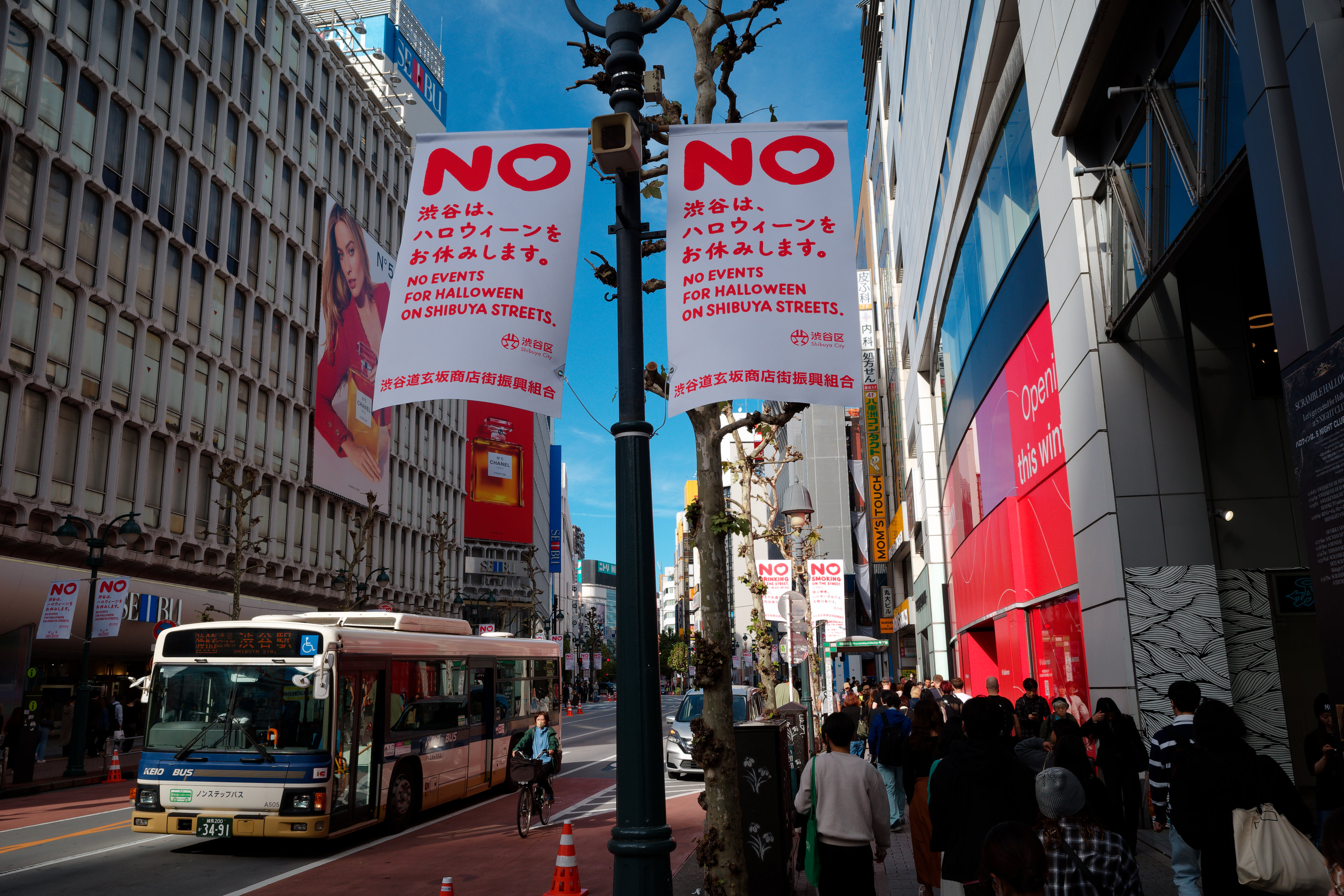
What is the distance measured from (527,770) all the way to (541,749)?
0.63 meters

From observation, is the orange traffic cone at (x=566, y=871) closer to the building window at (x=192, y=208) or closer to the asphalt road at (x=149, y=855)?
the asphalt road at (x=149, y=855)

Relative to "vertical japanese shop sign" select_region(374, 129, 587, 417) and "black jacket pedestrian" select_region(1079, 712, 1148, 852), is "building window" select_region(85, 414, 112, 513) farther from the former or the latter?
"black jacket pedestrian" select_region(1079, 712, 1148, 852)

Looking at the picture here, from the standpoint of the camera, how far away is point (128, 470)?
33.0m

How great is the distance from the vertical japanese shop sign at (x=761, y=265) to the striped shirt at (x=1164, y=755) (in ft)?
12.8

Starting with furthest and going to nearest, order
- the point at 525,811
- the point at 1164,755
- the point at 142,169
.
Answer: the point at 142,169
the point at 525,811
the point at 1164,755

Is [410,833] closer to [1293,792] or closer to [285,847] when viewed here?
[285,847]

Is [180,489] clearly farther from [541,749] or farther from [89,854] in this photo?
[541,749]

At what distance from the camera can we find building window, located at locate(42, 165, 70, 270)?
29250 mm

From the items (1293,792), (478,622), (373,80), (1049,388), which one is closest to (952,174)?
(1049,388)

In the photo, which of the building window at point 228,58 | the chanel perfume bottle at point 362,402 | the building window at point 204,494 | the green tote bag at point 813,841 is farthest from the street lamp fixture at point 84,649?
the chanel perfume bottle at point 362,402

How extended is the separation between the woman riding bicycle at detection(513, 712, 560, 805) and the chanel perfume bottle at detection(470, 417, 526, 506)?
68.1 metres

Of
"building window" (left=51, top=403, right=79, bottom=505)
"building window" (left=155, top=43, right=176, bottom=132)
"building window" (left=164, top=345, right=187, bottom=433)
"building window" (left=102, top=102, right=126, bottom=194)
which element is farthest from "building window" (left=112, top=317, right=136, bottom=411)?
"building window" (left=155, top=43, right=176, bottom=132)

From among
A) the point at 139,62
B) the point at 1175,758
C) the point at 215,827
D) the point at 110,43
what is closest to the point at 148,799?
the point at 215,827

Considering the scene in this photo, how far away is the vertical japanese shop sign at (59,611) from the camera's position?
21.4 metres
